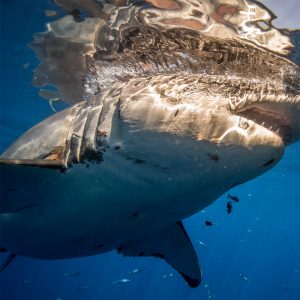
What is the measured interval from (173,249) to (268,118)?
150 inches

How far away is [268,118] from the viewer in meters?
3.11

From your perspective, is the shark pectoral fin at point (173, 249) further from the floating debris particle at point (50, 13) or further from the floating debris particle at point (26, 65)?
the floating debris particle at point (26, 65)

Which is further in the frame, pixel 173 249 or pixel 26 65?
pixel 26 65

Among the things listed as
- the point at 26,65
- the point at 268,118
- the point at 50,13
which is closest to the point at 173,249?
the point at 268,118

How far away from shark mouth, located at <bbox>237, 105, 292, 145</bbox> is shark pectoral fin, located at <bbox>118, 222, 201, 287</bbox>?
122 inches

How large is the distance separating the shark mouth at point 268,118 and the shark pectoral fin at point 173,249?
3.09 metres

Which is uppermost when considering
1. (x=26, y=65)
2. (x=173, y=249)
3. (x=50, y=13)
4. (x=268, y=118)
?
(x=268, y=118)

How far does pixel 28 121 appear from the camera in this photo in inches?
841

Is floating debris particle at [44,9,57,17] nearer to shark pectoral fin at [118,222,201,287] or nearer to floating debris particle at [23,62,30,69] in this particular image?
floating debris particle at [23,62,30,69]

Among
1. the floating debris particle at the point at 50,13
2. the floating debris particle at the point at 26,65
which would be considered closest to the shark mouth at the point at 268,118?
the floating debris particle at the point at 50,13

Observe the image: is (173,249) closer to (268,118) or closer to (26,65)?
(268,118)

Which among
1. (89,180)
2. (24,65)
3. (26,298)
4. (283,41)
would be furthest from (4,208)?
(26,298)

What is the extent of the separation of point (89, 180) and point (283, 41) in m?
5.66

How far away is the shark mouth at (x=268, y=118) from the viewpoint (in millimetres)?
3082
